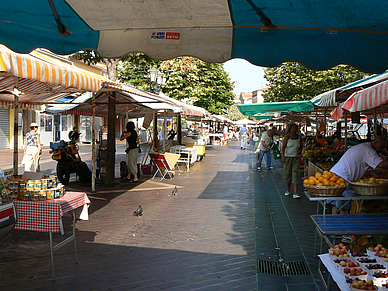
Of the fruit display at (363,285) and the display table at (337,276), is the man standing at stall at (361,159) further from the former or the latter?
the fruit display at (363,285)

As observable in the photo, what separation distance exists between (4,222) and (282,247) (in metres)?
3.95

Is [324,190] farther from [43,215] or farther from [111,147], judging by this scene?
[111,147]

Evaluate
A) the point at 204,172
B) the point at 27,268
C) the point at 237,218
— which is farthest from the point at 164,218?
the point at 204,172

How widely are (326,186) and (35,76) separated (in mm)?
4198

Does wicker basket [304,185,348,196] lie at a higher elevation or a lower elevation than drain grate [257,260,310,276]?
higher

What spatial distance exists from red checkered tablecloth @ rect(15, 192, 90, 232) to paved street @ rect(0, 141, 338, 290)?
62cm

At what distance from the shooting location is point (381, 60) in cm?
370

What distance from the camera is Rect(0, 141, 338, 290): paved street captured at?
4.31 meters

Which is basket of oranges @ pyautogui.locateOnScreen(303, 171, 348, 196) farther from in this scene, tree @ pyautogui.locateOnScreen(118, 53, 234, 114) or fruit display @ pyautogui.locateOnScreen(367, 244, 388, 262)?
tree @ pyautogui.locateOnScreen(118, 53, 234, 114)

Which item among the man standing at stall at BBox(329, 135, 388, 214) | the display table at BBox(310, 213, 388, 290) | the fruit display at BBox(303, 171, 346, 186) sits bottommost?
the display table at BBox(310, 213, 388, 290)

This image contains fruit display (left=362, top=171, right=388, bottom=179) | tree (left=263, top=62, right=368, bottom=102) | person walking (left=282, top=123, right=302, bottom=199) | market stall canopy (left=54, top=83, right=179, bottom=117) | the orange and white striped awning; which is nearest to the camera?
the orange and white striped awning

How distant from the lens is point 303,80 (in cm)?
2720

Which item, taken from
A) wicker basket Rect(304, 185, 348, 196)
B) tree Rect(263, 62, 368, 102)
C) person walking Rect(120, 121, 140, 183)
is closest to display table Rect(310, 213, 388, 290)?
wicker basket Rect(304, 185, 348, 196)

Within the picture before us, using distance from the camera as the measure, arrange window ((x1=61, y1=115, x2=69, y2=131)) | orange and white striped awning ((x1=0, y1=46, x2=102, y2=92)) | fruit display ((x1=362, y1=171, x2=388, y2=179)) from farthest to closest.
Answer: window ((x1=61, y1=115, x2=69, y2=131)) → fruit display ((x1=362, y1=171, x2=388, y2=179)) → orange and white striped awning ((x1=0, y1=46, x2=102, y2=92))
